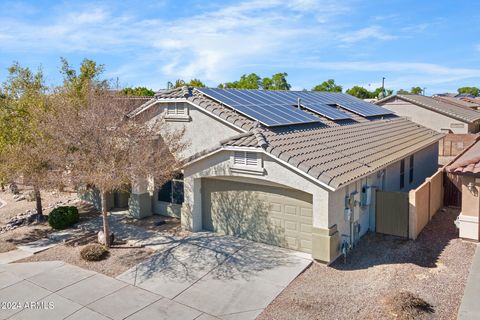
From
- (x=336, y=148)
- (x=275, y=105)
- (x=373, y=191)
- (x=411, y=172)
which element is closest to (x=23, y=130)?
(x=275, y=105)

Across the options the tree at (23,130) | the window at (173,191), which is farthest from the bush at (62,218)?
the window at (173,191)

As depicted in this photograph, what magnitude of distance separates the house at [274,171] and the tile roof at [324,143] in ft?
0.14

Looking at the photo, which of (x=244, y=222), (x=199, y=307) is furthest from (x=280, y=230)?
(x=199, y=307)

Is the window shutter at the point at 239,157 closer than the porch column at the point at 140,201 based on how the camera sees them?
Yes

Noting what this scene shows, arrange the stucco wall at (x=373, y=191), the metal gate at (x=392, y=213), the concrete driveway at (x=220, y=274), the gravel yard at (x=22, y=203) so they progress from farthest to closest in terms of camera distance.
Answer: the gravel yard at (x=22, y=203)
the metal gate at (x=392, y=213)
the stucco wall at (x=373, y=191)
the concrete driveway at (x=220, y=274)

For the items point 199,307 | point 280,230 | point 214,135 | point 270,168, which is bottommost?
point 199,307

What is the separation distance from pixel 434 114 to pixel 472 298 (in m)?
32.3

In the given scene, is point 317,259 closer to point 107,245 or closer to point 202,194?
point 202,194

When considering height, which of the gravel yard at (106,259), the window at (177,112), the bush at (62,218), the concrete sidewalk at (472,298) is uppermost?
the window at (177,112)

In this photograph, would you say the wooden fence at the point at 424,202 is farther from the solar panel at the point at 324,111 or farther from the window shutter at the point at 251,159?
the window shutter at the point at 251,159

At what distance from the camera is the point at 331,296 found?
414 inches

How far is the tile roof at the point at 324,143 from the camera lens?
12461 mm

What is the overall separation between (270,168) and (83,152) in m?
5.93

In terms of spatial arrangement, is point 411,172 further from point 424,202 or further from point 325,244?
point 325,244
